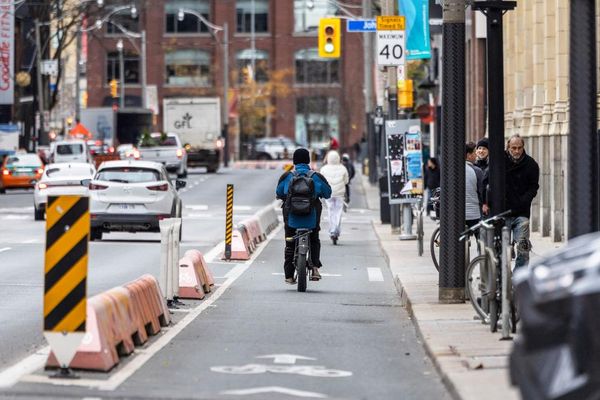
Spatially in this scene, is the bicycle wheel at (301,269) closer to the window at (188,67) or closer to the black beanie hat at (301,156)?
the black beanie hat at (301,156)

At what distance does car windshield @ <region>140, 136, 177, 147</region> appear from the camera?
7169cm

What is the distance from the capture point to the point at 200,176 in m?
78.6

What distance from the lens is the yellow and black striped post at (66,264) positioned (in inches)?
455

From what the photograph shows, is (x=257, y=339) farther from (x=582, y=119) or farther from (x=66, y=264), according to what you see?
(x=582, y=119)

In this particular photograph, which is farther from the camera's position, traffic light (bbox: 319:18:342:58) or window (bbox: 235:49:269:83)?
window (bbox: 235:49:269:83)

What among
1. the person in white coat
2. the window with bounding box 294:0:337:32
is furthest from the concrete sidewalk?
the window with bounding box 294:0:337:32

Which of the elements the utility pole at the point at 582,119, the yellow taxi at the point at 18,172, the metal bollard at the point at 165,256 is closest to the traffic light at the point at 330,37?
the yellow taxi at the point at 18,172

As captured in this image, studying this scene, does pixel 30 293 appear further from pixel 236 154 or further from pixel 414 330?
pixel 236 154

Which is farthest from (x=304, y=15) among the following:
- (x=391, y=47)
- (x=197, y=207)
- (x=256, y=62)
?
(x=391, y=47)

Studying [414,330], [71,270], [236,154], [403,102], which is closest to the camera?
[71,270]

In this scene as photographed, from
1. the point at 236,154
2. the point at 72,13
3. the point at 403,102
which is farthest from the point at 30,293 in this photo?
the point at 236,154

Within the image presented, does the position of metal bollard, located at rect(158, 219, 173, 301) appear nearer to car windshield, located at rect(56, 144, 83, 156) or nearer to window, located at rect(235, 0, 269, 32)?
car windshield, located at rect(56, 144, 83, 156)

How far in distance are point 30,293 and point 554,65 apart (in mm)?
16294

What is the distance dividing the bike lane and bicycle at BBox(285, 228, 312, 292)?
21cm
